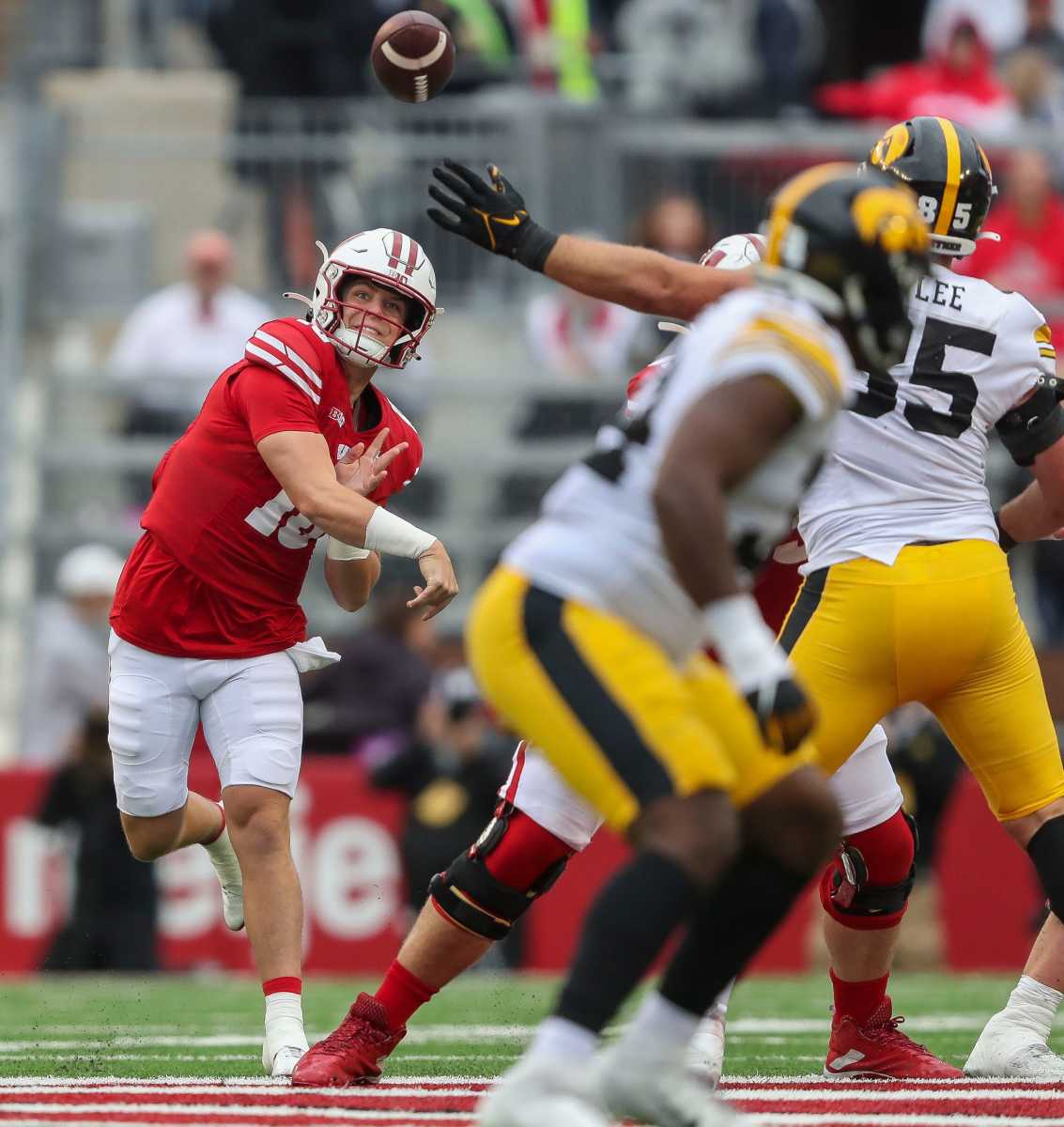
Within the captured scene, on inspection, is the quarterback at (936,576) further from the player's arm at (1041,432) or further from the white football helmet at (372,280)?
the white football helmet at (372,280)

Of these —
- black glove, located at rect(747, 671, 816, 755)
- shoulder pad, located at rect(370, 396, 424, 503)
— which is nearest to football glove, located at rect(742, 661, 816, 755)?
black glove, located at rect(747, 671, 816, 755)

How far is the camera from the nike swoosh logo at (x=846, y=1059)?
5918 mm

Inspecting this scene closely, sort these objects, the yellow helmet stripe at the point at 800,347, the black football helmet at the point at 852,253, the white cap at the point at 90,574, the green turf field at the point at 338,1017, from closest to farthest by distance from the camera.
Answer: the yellow helmet stripe at the point at 800,347, the black football helmet at the point at 852,253, the green turf field at the point at 338,1017, the white cap at the point at 90,574

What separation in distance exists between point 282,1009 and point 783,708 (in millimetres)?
2239

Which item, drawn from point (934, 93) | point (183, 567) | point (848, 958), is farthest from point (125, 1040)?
point (934, 93)

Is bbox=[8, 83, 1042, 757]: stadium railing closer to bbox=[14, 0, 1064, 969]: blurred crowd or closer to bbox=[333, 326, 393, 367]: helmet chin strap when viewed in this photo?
bbox=[14, 0, 1064, 969]: blurred crowd

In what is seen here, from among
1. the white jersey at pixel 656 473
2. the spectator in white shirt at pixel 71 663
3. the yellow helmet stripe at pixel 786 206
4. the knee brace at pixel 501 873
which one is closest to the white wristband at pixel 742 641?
the white jersey at pixel 656 473

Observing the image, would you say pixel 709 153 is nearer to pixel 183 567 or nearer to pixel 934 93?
pixel 934 93

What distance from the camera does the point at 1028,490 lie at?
6137 millimetres

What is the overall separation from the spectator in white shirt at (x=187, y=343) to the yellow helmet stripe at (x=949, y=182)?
22.6ft

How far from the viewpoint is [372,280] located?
19.9 feet

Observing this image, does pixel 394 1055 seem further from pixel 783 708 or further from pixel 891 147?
pixel 783 708

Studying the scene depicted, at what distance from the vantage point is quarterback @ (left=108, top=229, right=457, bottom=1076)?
5.91 meters

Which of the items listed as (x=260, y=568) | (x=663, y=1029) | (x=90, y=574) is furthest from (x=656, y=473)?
(x=90, y=574)
